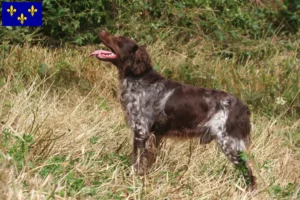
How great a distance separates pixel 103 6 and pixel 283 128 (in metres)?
3.53

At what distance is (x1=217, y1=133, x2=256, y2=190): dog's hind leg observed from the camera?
5.44 m

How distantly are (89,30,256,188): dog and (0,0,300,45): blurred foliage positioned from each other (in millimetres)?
3291

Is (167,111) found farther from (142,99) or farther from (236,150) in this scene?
(236,150)

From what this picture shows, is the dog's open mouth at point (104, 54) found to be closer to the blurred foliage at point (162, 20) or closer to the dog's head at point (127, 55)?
the dog's head at point (127, 55)

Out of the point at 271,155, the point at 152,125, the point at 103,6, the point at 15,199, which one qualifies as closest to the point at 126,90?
the point at 152,125

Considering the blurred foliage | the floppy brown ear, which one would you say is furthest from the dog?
the blurred foliage

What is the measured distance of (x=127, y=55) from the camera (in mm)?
5680

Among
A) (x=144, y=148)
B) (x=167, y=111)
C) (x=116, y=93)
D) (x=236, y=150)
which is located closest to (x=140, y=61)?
(x=167, y=111)

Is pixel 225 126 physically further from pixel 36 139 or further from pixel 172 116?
pixel 36 139

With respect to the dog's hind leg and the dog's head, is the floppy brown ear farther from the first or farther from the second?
the dog's hind leg

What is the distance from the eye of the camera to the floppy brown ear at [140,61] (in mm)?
5625

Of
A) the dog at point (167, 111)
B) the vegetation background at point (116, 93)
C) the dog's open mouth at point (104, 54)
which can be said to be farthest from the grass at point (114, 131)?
the dog's open mouth at point (104, 54)

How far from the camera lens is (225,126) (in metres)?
5.44

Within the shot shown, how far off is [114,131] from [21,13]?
329 centimetres
